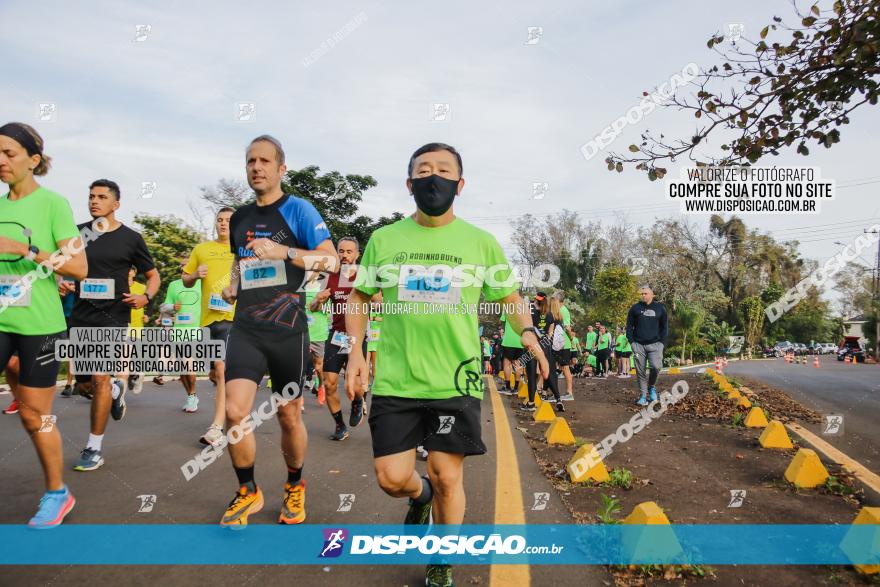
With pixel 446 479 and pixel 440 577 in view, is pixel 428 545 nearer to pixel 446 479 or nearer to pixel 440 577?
pixel 440 577

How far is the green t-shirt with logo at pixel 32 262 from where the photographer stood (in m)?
3.73

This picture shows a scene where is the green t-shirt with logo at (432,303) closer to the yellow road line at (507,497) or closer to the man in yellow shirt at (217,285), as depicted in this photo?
the yellow road line at (507,497)

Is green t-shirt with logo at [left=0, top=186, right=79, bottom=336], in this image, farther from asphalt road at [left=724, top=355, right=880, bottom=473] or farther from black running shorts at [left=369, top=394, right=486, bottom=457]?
asphalt road at [left=724, top=355, right=880, bottom=473]

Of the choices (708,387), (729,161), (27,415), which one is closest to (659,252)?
(708,387)

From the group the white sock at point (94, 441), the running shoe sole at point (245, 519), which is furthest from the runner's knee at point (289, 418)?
the white sock at point (94, 441)

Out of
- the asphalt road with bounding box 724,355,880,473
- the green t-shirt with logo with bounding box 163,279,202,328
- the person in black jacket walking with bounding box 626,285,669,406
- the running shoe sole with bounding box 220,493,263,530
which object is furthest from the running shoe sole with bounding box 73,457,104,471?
the person in black jacket walking with bounding box 626,285,669,406

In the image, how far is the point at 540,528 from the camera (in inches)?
154

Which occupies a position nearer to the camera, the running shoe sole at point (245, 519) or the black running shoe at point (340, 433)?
the running shoe sole at point (245, 519)

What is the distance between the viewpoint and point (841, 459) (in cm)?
624

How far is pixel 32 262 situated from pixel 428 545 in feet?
9.91

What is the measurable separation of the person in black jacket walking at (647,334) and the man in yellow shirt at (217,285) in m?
7.05

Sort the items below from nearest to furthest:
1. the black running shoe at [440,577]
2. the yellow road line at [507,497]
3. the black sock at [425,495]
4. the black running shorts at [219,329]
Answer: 1. the black running shoe at [440,577]
2. the yellow road line at [507,497]
3. the black sock at [425,495]
4. the black running shorts at [219,329]

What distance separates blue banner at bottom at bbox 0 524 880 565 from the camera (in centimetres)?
328

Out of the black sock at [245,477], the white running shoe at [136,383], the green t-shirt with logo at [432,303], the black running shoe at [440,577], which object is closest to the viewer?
the black running shoe at [440,577]
